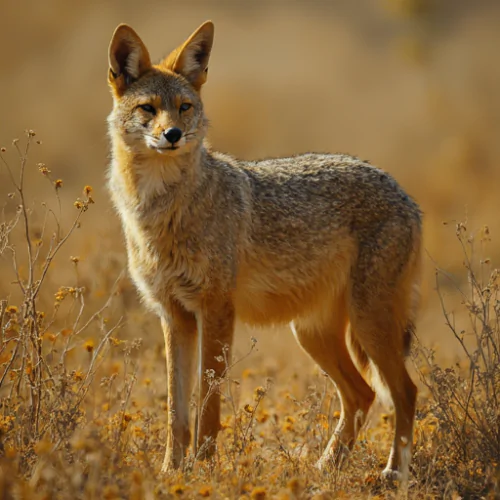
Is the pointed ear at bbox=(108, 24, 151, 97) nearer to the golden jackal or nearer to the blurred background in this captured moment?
the golden jackal

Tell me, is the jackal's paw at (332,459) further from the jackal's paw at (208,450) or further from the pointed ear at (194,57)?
the pointed ear at (194,57)

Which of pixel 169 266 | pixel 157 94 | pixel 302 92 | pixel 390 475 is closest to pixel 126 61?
pixel 157 94

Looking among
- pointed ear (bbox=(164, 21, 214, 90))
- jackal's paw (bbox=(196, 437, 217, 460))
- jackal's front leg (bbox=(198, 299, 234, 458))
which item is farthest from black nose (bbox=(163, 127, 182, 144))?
jackal's paw (bbox=(196, 437, 217, 460))

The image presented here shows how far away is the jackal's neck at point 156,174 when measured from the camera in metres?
5.84

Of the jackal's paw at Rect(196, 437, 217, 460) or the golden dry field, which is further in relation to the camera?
the jackal's paw at Rect(196, 437, 217, 460)

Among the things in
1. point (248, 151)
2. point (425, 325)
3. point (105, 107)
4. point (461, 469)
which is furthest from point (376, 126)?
point (461, 469)

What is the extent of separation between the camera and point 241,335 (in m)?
11.4

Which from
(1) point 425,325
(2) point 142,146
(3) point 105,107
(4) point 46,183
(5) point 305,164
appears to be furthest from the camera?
(3) point 105,107

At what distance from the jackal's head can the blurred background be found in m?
2.90

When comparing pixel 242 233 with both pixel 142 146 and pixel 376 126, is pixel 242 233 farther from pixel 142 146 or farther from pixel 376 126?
pixel 376 126

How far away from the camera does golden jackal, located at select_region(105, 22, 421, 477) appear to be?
5.74 metres

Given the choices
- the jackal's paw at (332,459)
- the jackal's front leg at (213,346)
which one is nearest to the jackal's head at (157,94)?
the jackal's front leg at (213,346)

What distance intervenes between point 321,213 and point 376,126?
626 inches

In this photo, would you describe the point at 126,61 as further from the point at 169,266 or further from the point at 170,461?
the point at 170,461
